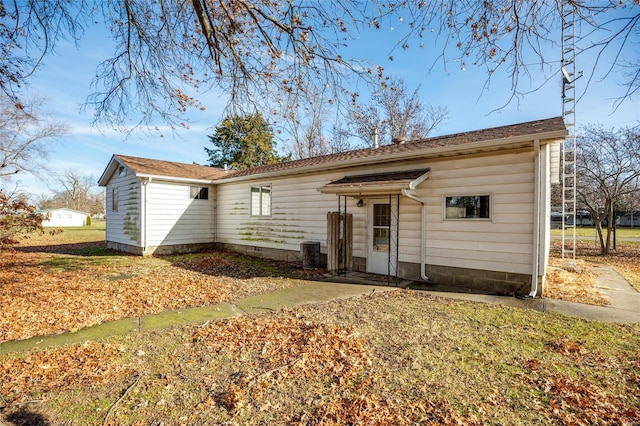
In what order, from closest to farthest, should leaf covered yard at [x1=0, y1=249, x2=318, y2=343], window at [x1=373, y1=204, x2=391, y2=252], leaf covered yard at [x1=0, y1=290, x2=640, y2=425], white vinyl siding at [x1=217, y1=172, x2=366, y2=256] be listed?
leaf covered yard at [x1=0, y1=290, x2=640, y2=425] → leaf covered yard at [x1=0, y1=249, x2=318, y2=343] → window at [x1=373, y1=204, x2=391, y2=252] → white vinyl siding at [x1=217, y1=172, x2=366, y2=256]

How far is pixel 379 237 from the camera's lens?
29.6 ft

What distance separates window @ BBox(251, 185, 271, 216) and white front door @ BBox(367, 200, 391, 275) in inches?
200

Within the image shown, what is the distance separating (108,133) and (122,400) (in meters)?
5.41

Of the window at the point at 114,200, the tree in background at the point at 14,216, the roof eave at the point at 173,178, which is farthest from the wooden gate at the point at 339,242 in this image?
the window at the point at 114,200

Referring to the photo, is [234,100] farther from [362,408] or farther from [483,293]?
[483,293]

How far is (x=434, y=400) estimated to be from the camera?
2.86 m

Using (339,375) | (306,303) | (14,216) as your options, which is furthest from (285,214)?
(339,375)

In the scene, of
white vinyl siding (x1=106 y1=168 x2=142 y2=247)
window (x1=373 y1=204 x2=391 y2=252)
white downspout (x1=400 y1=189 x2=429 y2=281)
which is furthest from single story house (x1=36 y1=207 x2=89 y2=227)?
white downspout (x1=400 y1=189 x2=429 y2=281)

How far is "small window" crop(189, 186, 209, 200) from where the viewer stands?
14.4 meters

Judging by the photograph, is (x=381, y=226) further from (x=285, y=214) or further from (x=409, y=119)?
(x=409, y=119)

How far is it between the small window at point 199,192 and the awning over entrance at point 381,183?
318 inches

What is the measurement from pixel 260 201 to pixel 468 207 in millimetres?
8209

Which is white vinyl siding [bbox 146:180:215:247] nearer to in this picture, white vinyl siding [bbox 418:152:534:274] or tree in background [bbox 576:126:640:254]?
white vinyl siding [bbox 418:152:534:274]

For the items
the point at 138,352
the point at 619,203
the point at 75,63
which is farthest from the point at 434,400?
the point at 619,203
